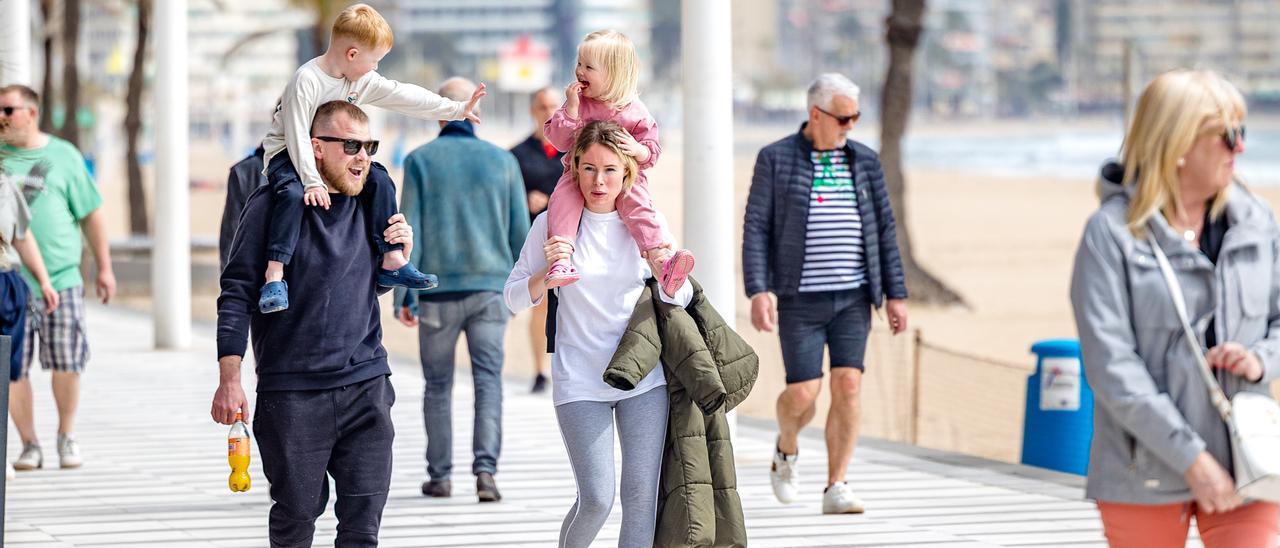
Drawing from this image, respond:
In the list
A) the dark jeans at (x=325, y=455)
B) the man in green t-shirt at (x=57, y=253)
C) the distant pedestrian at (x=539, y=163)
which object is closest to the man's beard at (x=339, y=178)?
the dark jeans at (x=325, y=455)

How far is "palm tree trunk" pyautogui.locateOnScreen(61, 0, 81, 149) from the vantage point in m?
26.9

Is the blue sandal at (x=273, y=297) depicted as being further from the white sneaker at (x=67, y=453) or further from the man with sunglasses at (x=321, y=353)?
the white sneaker at (x=67, y=453)

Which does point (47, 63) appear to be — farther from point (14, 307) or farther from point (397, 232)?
point (397, 232)

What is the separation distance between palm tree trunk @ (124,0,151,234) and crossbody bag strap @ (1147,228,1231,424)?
71.8ft

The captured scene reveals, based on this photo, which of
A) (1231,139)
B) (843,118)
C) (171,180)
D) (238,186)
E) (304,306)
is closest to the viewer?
(1231,139)

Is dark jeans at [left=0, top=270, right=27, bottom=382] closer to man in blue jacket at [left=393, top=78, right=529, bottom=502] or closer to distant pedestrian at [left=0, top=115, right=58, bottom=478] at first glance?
distant pedestrian at [left=0, top=115, right=58, bottom=478]

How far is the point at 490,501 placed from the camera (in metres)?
7.36

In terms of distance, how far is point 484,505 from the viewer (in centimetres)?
729

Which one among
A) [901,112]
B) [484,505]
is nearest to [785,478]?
[484,505]

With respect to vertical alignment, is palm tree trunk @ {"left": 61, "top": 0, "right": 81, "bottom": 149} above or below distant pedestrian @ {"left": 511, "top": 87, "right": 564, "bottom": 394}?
above

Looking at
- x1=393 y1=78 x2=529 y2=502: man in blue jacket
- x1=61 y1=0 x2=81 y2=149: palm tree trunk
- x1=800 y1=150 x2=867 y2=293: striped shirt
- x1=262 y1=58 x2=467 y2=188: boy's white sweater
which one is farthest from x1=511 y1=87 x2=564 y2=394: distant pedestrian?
x1=61 y1=0 x2=81 y2=149: palm tree trunk

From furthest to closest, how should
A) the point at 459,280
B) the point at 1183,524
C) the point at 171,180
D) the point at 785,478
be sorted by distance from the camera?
the point at 171,180 → the point at 459,280 → the point at 785,478 → the point at 1183,524

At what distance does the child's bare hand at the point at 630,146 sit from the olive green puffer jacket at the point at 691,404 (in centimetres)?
34

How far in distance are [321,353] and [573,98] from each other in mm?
1094
